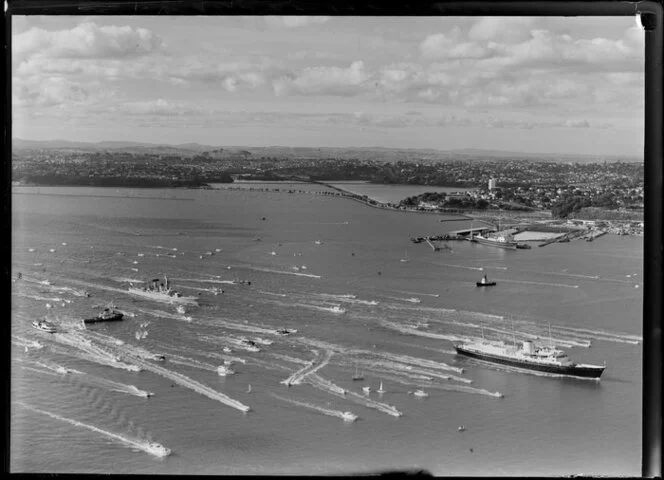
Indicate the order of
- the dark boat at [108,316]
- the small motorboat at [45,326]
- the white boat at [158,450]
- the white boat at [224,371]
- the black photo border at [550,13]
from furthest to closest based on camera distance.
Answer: the dark boat at [108,316], the small motorboat at [45,326], the white boat at [224,371], the white boat at [158,450], the black photo border at [550,13]

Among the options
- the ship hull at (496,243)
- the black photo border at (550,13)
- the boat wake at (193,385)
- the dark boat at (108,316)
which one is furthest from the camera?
the ship hull at (496,243)

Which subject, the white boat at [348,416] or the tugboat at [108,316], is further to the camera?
the tugboat at [108,316]

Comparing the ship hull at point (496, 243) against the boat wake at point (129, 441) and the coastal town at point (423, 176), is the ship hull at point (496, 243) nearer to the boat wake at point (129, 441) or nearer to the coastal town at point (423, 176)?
the coastal town at point (423, 176)

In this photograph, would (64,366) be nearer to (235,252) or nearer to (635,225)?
(235,252)

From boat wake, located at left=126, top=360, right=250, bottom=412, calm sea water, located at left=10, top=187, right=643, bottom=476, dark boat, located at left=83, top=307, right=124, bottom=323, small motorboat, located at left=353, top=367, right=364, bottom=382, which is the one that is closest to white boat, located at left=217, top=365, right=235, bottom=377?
calm sea water, located at left=10, top=187, right=643, bottom=476

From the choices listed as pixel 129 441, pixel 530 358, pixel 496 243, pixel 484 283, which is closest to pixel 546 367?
pixel 530 358

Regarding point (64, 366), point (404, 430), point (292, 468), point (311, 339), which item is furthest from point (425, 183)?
point (64, 366)

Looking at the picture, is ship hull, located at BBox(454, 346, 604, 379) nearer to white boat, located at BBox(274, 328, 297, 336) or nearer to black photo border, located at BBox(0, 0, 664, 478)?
white boat, located at BBox(274, 328, 297, 336)

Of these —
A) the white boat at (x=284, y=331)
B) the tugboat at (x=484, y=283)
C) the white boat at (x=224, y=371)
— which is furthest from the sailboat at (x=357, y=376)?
the tugboat at (x=484, y=283)
